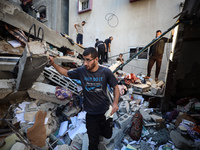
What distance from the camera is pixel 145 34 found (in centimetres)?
728

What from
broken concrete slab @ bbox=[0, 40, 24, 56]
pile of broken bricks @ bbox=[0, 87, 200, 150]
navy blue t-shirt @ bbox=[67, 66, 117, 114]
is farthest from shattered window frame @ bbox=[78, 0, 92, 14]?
navy blue t-shirt @ bbox=[67, 66, 117, 114]

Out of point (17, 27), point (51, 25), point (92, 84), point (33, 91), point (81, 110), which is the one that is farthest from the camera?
point (51, 25)

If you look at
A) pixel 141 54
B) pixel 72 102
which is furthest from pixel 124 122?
pixel 141 54

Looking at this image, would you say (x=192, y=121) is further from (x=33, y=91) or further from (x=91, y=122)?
(x=33, y=91)

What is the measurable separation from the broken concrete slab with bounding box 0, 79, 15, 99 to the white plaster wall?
7.19 m

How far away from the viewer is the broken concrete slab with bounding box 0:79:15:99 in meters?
2.29

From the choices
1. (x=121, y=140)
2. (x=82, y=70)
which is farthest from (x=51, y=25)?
(x=121, y=140)

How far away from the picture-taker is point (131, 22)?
7.71 meters

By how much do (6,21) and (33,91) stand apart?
8.57 ft

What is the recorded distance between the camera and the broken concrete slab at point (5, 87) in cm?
229

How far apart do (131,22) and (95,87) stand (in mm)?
7811

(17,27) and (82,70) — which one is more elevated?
(17,27)

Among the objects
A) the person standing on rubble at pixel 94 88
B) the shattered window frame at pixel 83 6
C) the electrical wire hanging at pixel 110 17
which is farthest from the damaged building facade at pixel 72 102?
the shattered window frame at pixel 83 6

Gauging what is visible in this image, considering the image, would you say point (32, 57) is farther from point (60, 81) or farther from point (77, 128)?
point (77, 128)
